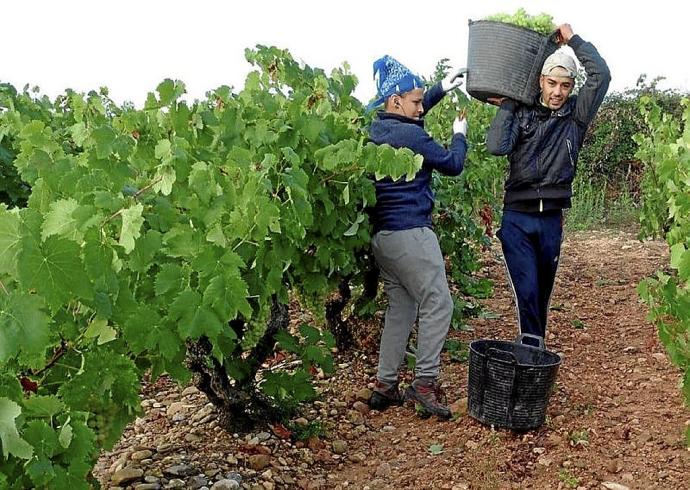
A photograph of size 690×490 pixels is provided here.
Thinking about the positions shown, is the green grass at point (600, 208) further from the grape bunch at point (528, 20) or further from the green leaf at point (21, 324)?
the green leaf at point (21, 324)

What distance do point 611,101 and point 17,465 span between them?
12.8 metres

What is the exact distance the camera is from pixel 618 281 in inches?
278

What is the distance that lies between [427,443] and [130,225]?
A: 2.28 metres

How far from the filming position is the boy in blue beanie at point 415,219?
360 cm

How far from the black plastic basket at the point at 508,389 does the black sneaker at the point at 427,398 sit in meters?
0.17

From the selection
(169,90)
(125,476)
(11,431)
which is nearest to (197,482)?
(125,476)

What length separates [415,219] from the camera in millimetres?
3701

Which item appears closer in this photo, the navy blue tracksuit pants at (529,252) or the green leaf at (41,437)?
the green leaf at (41,437)

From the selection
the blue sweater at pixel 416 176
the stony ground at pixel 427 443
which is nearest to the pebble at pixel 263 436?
the stony ground at pixel 427 443

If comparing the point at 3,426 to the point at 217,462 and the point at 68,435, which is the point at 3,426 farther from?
the point at 217,462

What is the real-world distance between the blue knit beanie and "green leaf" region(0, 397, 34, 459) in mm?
2602

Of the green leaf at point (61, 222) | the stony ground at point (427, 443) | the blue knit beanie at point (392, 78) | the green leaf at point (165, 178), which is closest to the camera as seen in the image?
the green leaf at point (61, 222)

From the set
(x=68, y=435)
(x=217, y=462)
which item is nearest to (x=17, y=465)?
(x=68, y=435)

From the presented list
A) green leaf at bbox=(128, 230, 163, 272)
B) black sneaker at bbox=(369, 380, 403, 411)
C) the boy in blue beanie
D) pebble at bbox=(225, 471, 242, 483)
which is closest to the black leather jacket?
the boy in blue beanie
